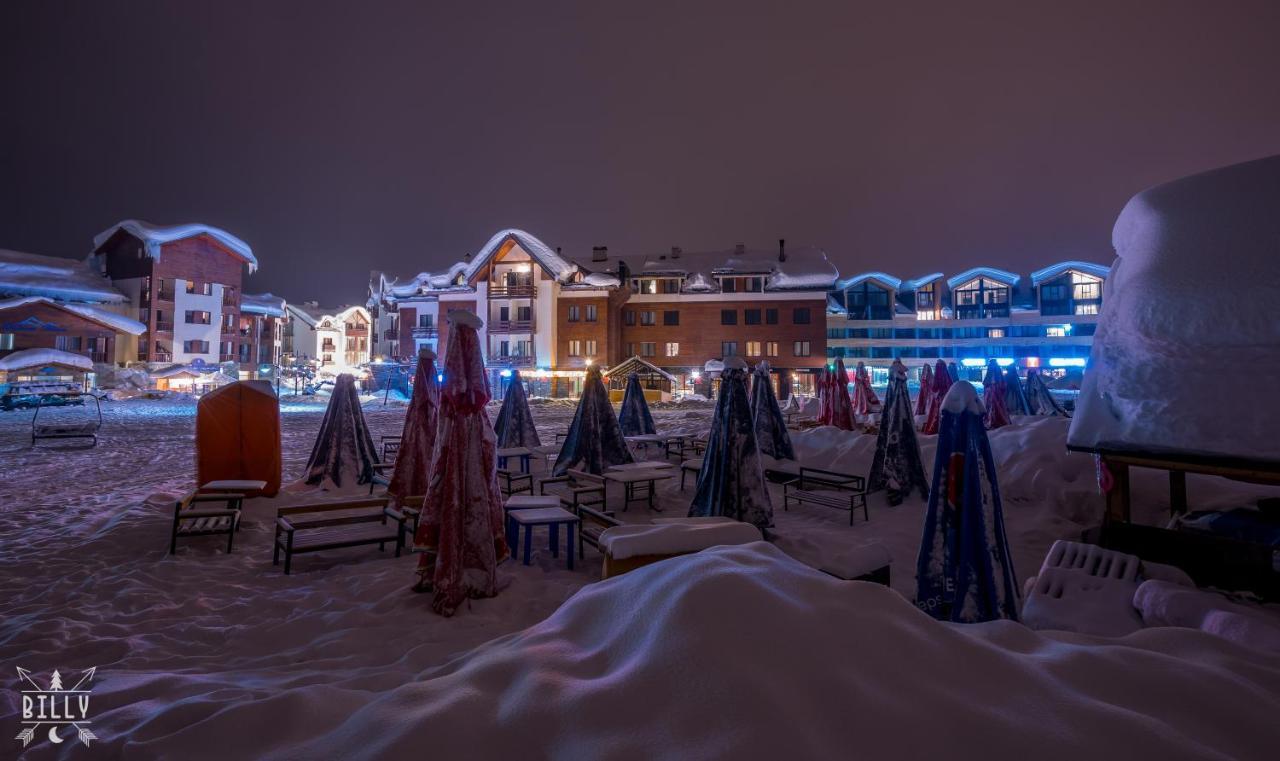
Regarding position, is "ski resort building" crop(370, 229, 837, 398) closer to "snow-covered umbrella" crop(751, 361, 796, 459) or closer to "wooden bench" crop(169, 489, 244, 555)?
"snow-covered umbrella" crop(751, 361, 796, 459)

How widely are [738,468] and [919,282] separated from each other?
49.4m

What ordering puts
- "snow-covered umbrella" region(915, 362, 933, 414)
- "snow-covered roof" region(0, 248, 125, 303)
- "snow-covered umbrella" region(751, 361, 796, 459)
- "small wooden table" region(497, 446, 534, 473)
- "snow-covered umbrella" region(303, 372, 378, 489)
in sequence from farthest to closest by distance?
"snow-covered roof" region(0, 248, 125, 303) < "snow-covered umbrella" region(915, 362, 933, 414) < "snow-covered umbrella" region(751, 361, 796, 459) < "small wooden table" region(497, 446, 534, 473) < "snow-covered umbrella" region(303, 372, 378, 489)

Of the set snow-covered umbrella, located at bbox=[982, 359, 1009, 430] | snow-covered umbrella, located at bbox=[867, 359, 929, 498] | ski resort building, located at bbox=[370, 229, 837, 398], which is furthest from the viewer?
ski resort building, located at bbox=[370, 229, 837, 398]

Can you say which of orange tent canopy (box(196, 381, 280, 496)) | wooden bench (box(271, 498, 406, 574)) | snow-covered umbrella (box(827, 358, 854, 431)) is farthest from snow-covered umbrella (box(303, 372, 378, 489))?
snow-covered umbrella (box(827, 358, 854, 431))

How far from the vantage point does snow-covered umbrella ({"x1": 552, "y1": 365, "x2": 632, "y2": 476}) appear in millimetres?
12070

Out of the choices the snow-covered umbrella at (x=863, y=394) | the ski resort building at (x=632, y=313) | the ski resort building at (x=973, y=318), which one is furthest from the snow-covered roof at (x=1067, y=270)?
the snow-covered umbrella at (x=863, y=394)

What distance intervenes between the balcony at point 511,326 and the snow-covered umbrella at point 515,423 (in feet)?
82.9

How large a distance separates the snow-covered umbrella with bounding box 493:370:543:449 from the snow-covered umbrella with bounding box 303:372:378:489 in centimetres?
373

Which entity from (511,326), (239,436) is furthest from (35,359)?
(239,436)

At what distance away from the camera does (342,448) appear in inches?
436

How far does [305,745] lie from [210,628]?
3.57 m

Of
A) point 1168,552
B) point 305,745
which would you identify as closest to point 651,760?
point 305,745

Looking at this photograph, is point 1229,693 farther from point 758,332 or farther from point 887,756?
point 758,332

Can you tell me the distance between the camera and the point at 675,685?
225 cm
